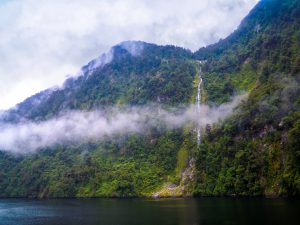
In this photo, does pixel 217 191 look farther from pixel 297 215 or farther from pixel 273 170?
pixel 297 215

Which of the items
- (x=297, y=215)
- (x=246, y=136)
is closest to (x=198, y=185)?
(x=246, y=136)

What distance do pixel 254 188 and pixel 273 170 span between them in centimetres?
1168

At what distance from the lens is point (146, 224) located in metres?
87.4

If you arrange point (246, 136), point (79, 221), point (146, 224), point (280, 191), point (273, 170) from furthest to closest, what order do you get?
point (246, 136)
point (273, 170)
point (280, 191)
point (79, 221)
point (146, 224)

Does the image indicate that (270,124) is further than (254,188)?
Yes

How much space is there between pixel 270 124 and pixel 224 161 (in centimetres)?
3076

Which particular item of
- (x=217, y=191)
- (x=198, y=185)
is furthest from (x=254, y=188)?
(x=198, y=185)

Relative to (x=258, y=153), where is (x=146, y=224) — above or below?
below

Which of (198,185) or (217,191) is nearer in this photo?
(217,191)

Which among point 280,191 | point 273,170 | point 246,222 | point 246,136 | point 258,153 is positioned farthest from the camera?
point 246,136

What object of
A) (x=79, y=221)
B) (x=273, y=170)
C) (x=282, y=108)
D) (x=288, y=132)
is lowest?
(x=79, y=221)

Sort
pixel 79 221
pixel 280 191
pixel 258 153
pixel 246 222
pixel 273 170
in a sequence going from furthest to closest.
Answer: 1. pixel 258 153
2. pixel 273 170
3. pixel 280 191
4. pixel 79 221
5. pixel 246 222

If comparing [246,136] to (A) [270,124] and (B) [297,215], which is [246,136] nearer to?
(A) [270,124]

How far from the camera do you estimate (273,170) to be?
545ft
